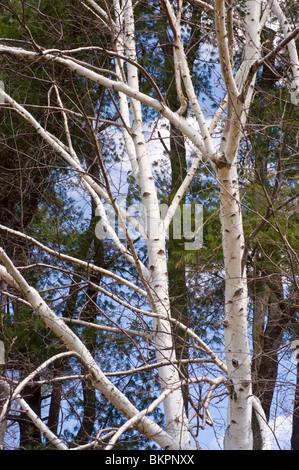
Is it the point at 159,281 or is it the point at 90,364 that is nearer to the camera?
the point at 90,364

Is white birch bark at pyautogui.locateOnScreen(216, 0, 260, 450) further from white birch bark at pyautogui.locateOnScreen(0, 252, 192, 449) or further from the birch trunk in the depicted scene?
white birch bark at pyautogui.locateOnScreen(0, 252, 192, 449)

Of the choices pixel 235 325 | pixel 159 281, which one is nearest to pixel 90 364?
pixel 235 325

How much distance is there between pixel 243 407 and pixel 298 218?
318 cm

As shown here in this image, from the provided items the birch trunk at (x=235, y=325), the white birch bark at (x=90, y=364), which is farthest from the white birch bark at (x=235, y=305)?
the white birch bark at (x=90, y=364)

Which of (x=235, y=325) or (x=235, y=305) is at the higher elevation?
(x=235, y=305)

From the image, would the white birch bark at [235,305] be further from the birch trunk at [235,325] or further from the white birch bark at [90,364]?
the white birch bark at [90,364]

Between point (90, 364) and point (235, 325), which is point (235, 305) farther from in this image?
point (90, 364)

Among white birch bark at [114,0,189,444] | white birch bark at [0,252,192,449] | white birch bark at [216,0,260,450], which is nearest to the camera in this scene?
white birch bark at [216,0,260,450]

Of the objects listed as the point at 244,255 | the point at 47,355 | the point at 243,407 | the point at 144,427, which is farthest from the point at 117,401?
the point at 47,355

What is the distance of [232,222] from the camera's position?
354 centimetres

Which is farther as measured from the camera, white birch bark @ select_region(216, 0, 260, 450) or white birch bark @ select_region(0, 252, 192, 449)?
white birch bark @ select_region(0, 252, 192, 449)

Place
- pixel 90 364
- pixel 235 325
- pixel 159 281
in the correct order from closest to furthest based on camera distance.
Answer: pixel 235 325
pixel 90 364
pixel 159 281

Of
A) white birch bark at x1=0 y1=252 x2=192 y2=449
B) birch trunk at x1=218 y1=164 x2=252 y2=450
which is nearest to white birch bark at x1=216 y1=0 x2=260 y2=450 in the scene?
birch trunk at x1=218 y1=164 x2=252 y2=450
